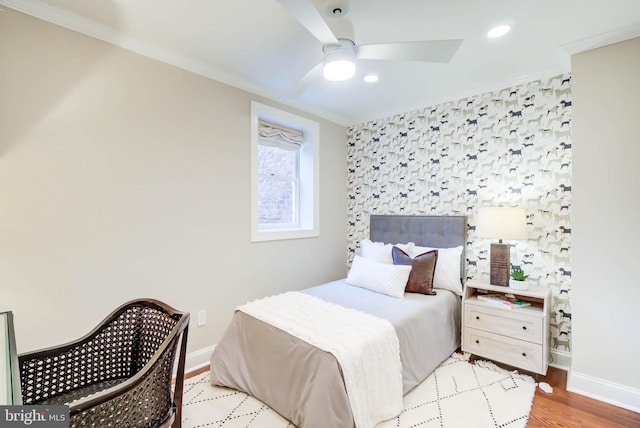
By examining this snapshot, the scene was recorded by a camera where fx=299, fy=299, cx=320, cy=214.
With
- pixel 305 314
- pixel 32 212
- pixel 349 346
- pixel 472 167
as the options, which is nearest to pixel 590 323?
pixel 472 167

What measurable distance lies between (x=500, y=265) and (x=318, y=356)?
1857mm

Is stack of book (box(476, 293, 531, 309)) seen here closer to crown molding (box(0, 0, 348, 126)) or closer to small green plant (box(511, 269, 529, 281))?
small green plant (box(511, 269, 529, 281))

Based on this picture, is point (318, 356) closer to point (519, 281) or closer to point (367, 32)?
point (519, 281)

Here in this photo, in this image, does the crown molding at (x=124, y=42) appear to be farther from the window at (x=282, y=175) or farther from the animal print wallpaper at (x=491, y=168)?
the animal print wallpaper at (x=491, y=168)

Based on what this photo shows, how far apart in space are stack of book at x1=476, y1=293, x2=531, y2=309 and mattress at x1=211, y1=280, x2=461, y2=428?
0.28 meters

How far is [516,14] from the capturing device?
1894mm

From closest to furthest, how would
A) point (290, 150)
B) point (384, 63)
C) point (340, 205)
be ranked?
1. point (384, 63)
2. point (290, 150)
3. point (340, 205)

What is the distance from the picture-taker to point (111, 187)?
7.06ft

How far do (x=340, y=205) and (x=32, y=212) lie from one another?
3051 millimetres

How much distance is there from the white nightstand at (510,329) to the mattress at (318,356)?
179 millimetres

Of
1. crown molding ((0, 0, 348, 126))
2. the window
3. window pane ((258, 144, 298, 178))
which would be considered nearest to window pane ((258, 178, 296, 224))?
the window

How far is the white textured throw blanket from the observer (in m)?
1.71

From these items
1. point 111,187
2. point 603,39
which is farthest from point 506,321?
point 111,187

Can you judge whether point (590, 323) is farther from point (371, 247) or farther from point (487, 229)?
point (371, 247)
